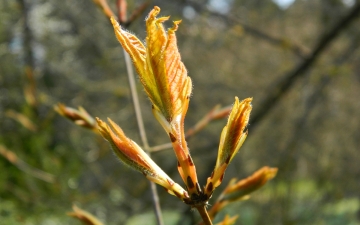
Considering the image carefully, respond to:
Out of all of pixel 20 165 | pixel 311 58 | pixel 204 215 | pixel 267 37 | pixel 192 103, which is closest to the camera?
pixel 204 215

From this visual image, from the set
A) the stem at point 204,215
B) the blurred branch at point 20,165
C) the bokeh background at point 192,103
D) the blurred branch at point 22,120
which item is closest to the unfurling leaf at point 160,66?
the stem at point 204,215

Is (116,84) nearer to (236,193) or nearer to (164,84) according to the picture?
(236,193)

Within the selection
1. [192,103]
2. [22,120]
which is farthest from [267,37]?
[192,103]

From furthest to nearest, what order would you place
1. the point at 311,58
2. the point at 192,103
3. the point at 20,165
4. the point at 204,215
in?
the point at 192,103, the point at 311,58, the point at 20,165, the point at 204,215

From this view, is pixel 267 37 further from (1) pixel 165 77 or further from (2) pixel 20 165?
(1) pixel 165 77

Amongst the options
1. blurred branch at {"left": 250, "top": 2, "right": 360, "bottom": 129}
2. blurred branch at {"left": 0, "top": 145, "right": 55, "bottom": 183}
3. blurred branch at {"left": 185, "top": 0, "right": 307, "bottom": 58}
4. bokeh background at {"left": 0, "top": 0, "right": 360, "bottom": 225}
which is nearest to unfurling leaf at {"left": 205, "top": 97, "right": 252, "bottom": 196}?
bokeh background at {"left": 0, "top": 0, "right": 360, "bottom": 225}

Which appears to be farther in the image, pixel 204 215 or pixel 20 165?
pixel 20 165

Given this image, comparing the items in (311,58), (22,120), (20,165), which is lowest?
(20,165)

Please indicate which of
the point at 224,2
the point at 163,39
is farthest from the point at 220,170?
the point at 224,2

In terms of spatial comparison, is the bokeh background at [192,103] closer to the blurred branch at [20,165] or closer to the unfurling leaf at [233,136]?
the blurred branch at [20,165]
